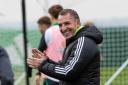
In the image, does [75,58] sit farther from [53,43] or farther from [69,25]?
[53,43]

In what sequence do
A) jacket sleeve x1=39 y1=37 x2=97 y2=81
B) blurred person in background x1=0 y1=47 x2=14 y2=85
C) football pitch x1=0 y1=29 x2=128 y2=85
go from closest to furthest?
1. jacket sleeve x1=39 y1=37 x2=97 y2=81
2. blurred person in background x1=0 y1=47 x2=14 y2=85
3. football pitch x1=0 y1=29 x2=128 y2=85

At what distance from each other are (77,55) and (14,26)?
7.37 metres

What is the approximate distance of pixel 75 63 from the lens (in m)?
5.53

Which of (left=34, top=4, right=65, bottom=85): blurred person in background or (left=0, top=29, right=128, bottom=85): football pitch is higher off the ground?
(left=34, top=4, right=65, bottom=85): blurred person in background

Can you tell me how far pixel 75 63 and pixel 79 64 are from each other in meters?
0.04

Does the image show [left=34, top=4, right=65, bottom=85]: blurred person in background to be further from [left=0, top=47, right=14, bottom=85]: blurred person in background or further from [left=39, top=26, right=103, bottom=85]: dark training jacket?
[left=39, top=26, right=103, bottom=85]: dark training jacket

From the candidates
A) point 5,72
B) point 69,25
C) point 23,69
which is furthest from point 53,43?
point 23,69

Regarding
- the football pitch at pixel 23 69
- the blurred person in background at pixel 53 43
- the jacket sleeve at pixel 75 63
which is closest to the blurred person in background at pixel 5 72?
the blurred person in background at pixel 53 43

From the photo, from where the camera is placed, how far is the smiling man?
5.54 m

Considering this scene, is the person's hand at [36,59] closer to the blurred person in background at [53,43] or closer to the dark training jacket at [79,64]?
the dark training jacket at [79,64]

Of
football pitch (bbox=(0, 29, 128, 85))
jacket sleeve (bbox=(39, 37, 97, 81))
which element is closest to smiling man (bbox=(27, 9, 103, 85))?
jacket sleeve (bbox=(39, 37, 97, 81))

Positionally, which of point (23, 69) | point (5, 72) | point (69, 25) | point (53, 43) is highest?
point (69, 25)

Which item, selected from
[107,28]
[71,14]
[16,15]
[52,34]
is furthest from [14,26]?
[71,14]

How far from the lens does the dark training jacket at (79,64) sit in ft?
18.1
